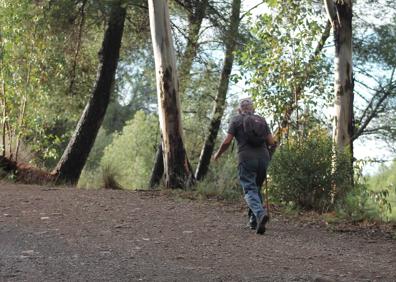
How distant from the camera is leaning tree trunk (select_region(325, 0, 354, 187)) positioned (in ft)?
40.9

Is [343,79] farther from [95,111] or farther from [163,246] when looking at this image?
[95,111]

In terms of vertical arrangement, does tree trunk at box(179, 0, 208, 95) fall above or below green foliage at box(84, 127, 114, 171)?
above

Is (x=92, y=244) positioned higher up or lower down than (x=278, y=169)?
lower down

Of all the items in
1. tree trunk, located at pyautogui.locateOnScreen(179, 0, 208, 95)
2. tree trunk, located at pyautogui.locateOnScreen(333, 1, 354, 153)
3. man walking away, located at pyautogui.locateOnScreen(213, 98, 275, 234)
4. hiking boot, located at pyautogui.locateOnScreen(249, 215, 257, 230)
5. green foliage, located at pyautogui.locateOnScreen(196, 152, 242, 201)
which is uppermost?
tree trunk, located at pyautogui.locateOnScreen(179, 0, 208, 95)

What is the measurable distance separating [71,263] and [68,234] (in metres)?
1.68

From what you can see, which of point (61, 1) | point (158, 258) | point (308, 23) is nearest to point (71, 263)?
point (158, 258)

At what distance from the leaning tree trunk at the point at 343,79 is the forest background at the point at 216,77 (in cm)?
38

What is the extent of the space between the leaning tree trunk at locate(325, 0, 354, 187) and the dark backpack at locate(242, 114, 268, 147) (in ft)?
11.6

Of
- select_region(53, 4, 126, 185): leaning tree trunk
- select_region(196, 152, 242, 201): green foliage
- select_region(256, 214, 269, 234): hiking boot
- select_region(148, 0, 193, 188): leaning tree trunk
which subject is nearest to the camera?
select_region(256, 214, 269, 234): hiking boot

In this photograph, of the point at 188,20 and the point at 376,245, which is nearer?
the point at 376,245

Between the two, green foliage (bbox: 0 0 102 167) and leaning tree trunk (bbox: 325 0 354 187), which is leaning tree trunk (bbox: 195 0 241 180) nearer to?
green foliage (bbox: 0 0 102 167)

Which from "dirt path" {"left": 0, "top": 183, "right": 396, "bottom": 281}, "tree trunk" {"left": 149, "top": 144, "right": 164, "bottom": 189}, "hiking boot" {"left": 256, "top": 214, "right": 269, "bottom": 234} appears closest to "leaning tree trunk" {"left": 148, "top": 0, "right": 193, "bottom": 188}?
"dirt path" {"left": 0, "top": 183, "right": 396, "bottom": 281}

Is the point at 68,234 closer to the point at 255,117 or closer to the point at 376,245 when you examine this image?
the point at 255,117

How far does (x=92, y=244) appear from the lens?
24.8 ft
